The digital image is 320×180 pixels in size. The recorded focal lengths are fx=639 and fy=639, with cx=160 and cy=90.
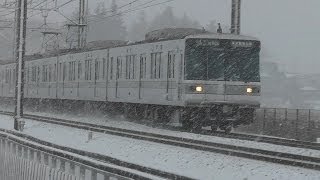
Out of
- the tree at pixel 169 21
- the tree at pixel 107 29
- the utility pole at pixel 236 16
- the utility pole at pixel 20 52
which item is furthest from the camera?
the tree at pixel 169 21

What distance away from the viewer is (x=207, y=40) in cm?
2219

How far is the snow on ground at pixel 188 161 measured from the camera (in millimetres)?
11734

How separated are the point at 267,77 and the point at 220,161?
4093 inches

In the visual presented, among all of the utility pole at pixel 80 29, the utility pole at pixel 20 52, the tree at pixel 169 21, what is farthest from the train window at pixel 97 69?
the tree at pixel 169 21

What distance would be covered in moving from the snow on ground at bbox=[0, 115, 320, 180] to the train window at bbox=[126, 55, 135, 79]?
22.4 ft

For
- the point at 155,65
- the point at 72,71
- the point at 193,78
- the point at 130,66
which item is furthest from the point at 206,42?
the point at 72,71

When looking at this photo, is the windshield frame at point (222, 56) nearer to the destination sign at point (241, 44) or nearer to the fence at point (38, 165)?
the destination sign at point (241, 44)

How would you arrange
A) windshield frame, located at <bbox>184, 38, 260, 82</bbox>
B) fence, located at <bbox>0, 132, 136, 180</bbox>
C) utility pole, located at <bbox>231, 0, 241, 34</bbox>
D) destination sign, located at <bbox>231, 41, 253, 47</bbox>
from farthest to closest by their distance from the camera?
1. utility pole, located at <bbox>231, 0, 241, 34</bbox>
2. destination sign, located at <bbox>231, 41, 253, 47</bbox>
3. windshield frame, located at <bbox>184, 38, 260, 82</bbox>
4. fence, located at <bbox>0, 132, 136, 180</bbox>

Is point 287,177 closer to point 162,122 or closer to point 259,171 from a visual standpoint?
point 259,171

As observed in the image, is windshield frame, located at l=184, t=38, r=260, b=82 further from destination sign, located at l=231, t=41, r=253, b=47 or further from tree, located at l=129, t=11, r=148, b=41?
tree, located at l=129, t=11, r=148, b=41

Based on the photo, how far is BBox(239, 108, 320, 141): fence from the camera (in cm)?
2373

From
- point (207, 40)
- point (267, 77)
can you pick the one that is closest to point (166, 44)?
point (207, 40)

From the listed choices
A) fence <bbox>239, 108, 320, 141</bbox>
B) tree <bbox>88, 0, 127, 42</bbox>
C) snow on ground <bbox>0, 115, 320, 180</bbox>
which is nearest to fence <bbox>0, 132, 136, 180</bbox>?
snow on ground <bbox>0, 115, 320, 180</bbox>

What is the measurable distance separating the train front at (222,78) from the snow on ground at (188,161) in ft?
13.3
